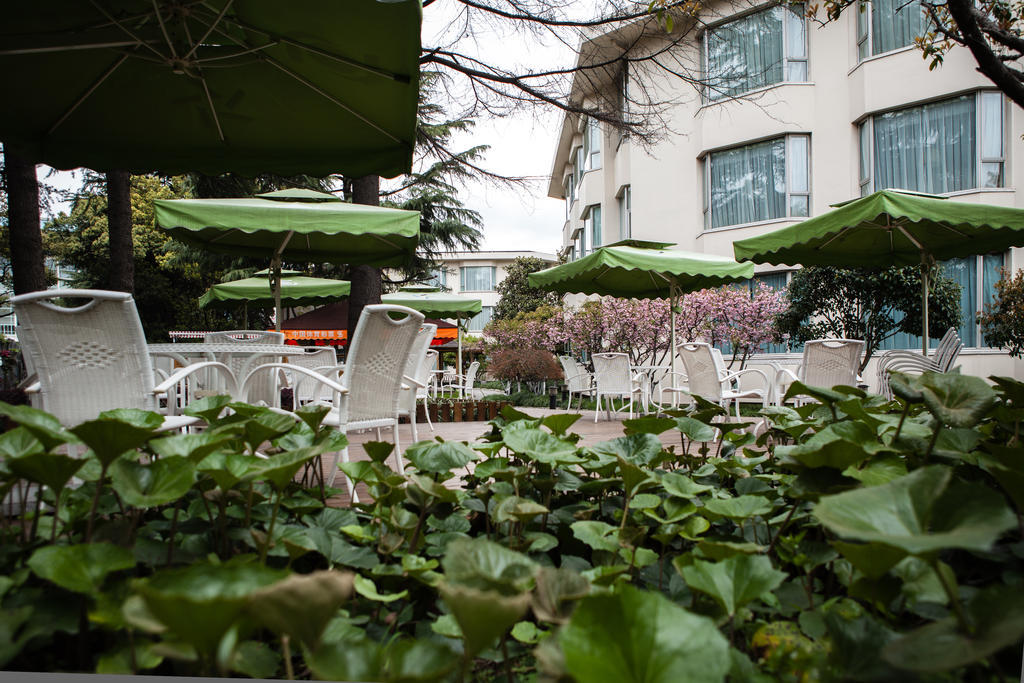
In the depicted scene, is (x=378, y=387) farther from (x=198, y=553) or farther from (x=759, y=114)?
(x=759, y=114)

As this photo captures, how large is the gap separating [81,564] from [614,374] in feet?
26.7

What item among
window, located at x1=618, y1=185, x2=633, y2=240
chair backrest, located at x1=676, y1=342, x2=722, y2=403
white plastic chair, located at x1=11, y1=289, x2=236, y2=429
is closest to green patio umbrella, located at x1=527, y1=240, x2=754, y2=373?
chair backrest, located at x1=676, y1=342, x2=722, y2=403

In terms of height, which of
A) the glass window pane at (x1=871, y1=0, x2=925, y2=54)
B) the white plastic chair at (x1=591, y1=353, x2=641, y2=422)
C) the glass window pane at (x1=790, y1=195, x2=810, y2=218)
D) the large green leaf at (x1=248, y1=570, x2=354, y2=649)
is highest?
the glass window pane at (x1=871, y1=0, x2=925, y2=54)

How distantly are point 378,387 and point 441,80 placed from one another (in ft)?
16.1

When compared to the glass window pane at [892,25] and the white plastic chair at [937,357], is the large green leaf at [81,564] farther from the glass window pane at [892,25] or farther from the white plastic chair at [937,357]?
the glass window pane at [892,25]

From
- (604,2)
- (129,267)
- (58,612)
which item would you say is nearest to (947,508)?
(58,612)

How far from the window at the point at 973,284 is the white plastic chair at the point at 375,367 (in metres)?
11.1

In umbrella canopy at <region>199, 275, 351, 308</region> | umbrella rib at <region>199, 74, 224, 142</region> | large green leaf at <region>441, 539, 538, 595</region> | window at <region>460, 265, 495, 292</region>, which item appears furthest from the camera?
window at <region>460, 265, 495, 292</region>

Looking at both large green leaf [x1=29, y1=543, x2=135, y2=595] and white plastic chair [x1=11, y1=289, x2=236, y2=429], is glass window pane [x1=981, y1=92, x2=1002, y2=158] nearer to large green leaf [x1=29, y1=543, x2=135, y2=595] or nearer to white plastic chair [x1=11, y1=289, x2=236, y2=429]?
white plastic chair [x1=11, y1=289, x2=236, y2=429]

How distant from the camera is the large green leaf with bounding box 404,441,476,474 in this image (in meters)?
1.15

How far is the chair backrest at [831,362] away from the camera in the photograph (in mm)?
5555

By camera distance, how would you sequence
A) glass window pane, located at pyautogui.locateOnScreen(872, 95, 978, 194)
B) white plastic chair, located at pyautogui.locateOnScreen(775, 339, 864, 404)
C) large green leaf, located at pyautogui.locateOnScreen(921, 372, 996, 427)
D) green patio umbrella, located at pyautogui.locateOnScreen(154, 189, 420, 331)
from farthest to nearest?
glass window pane, located at pyautogui.locateOnScreen(872, 95, 978, 194)
white plastic chair, located at pyautogui.locateOnScreen(775, 339, 864, 404)
green patio umbrella, located at pyautogui.locateOnScreen(154, 189, 420, 331)
large green leaf, located at pyautogui.locateOnScreen(921, 372, 996, 427)

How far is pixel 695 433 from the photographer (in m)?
1.31

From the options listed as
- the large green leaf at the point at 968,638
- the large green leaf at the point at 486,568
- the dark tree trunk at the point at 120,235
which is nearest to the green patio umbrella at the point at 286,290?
the dark tree trunk at the point at 120,235
